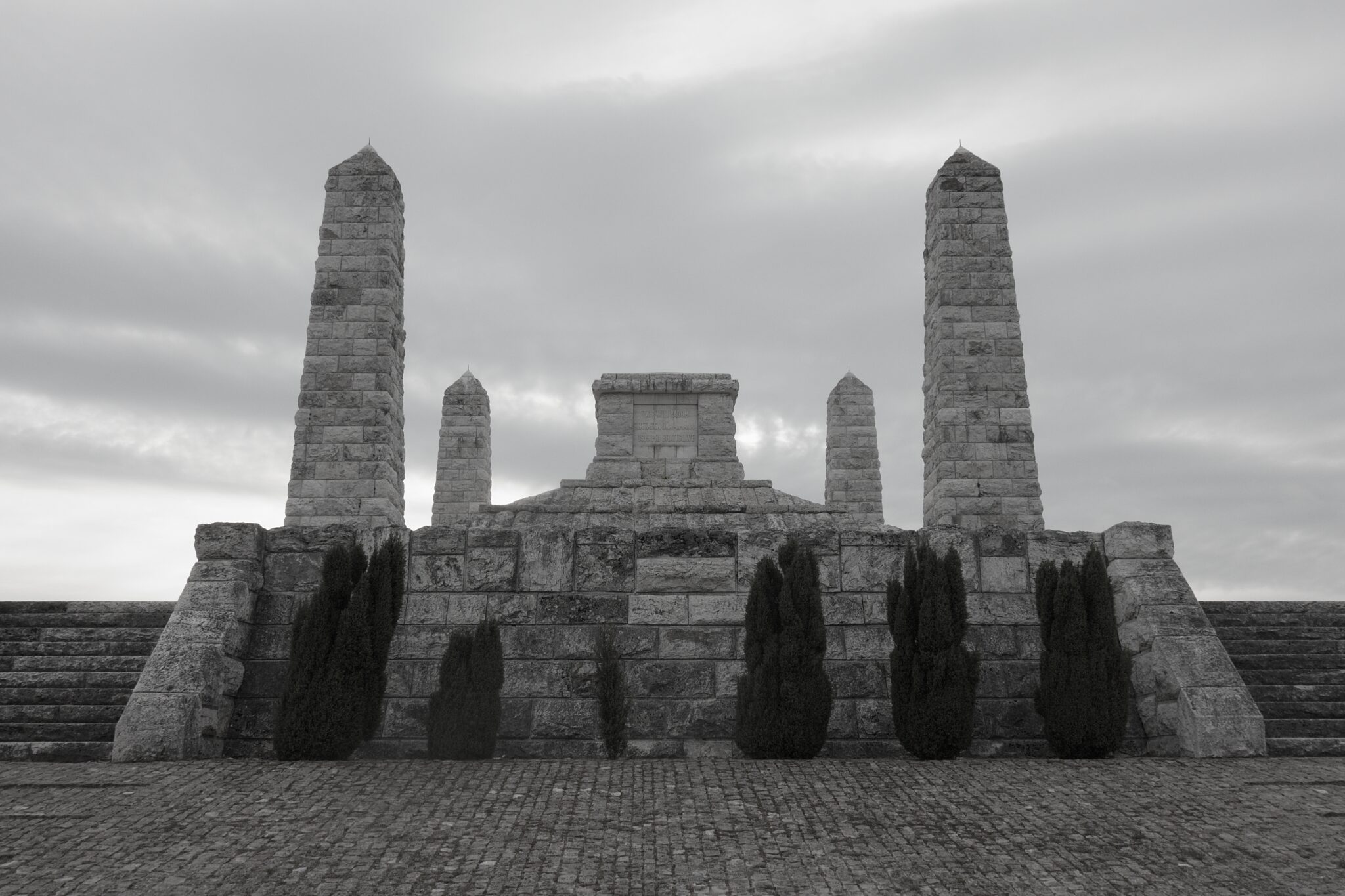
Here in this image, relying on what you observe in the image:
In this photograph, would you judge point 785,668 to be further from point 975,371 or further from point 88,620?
point 975,371

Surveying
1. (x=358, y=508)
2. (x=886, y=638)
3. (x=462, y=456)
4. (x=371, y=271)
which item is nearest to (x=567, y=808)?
(x=886, y=638)

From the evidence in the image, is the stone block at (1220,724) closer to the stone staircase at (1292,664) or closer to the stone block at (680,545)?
the stone staircase at (1292,664)

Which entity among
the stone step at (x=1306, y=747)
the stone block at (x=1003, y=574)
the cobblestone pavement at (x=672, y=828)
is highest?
the stone block at (x=1003, y=574)

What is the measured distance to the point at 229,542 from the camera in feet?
34.0

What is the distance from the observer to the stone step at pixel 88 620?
11.4 metres

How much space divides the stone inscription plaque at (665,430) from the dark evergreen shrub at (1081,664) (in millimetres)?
10727

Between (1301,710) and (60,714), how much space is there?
12.0 meters

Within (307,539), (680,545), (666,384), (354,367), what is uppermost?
(666,384)

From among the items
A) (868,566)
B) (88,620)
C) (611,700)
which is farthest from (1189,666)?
(88,620)

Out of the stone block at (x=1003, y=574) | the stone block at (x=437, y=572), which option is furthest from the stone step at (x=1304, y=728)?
the stone block at (x=437, y=572)

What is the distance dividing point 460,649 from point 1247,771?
6.70 metres

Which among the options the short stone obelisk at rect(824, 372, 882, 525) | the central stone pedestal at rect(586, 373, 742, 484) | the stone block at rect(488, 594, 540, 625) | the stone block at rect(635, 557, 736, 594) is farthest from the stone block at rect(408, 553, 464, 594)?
the short stone obelisk at rect(824, 372, 882, 525)

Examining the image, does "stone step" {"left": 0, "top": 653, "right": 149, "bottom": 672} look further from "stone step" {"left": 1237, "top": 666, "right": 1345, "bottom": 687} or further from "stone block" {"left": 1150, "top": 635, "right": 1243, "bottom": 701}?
"stone step" {"left": 1237, "top": 666, "right": 1345, "bottom": 687}

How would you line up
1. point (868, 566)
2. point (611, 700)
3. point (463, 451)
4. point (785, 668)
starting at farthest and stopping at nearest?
1. point (463, 451)
2. point (868, 566)
3. point (611, 700)
4. point (785, 668)
